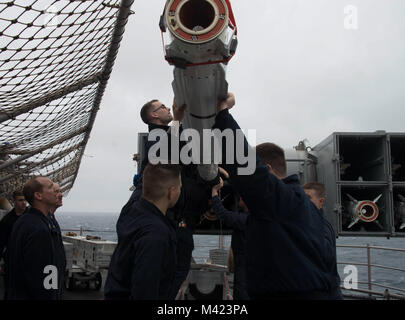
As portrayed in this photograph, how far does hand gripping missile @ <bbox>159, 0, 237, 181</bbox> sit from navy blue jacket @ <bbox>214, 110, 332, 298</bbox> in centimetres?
19

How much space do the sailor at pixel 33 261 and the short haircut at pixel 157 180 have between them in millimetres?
1160

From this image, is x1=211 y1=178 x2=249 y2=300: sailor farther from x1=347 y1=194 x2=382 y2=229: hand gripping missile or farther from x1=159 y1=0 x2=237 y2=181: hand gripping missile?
x1=159 y1=0 x2=237 y2=181: hand gripping missile

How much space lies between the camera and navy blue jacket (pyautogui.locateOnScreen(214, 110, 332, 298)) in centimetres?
189

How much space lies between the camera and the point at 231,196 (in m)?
6.07

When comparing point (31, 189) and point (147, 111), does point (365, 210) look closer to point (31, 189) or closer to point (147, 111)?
point (147, 111)

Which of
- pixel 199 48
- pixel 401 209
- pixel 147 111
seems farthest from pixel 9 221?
pixel 401 209

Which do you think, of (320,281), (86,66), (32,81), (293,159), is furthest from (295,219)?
(86,66)

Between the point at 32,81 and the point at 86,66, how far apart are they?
102 centimetres

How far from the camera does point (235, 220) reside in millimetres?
4184

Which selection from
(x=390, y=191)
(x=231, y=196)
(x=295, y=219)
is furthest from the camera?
(x=231, y=196)

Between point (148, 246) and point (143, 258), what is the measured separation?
0.20ft

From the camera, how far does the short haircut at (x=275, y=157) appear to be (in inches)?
88.3

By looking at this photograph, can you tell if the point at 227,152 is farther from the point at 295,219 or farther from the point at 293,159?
the point at 293,159

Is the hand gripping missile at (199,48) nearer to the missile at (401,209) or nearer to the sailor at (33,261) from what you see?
the sailor at (33,261)
